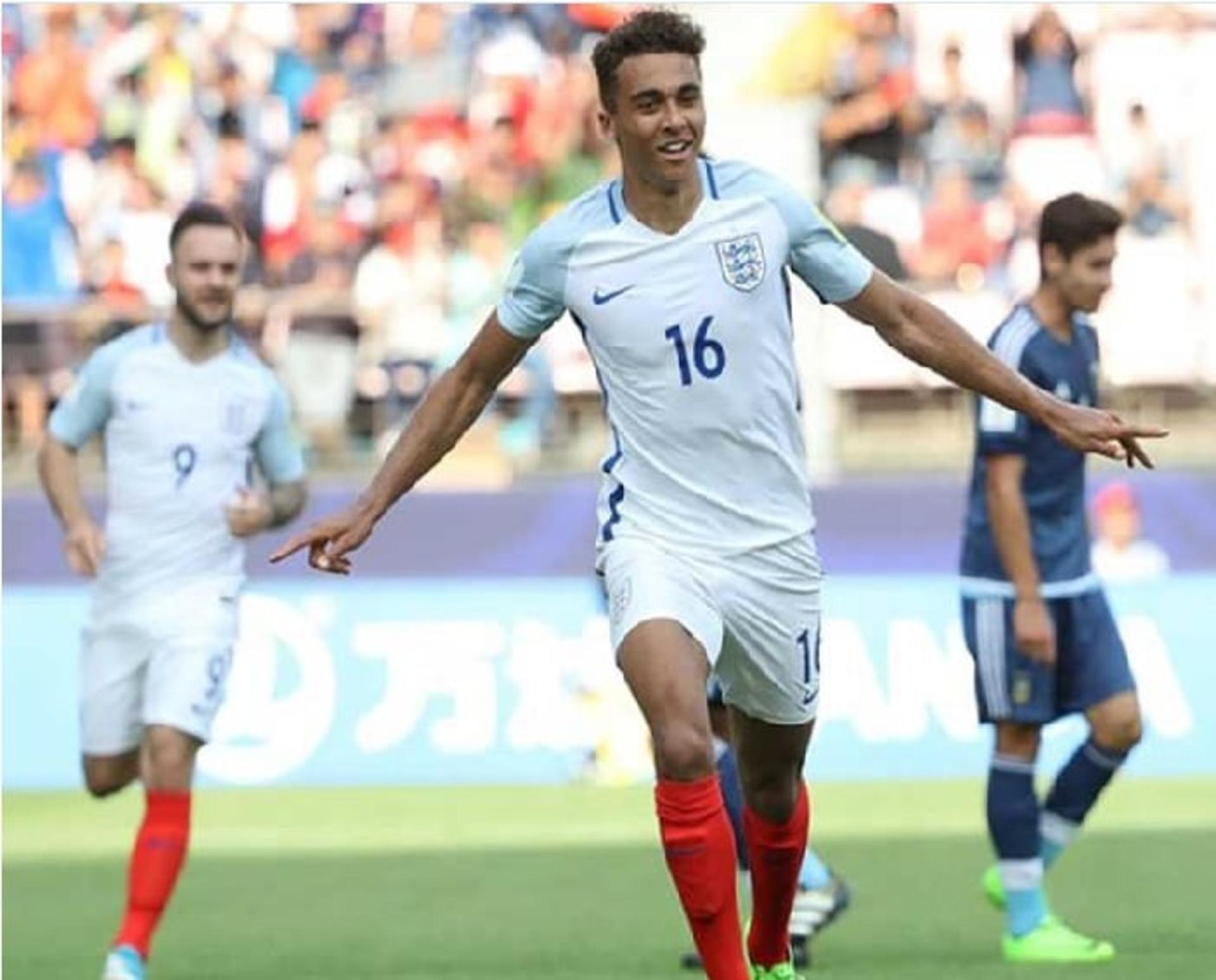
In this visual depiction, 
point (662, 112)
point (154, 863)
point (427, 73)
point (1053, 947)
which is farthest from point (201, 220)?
point (427, 73)

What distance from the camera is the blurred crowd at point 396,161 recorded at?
19.2 meters

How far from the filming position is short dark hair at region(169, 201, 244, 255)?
9.80 m

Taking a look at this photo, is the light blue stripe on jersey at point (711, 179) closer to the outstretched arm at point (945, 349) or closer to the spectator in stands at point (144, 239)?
the outstretched arm at point (945, 349)

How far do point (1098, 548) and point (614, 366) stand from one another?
10120 mm

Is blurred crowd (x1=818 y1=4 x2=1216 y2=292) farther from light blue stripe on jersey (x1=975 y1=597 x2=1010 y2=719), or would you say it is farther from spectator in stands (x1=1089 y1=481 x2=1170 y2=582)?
light blue stripe on jersey (x1=975 y1=597 x2=1010 y2=719)

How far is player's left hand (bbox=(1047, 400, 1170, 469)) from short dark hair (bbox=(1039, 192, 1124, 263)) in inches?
96.4

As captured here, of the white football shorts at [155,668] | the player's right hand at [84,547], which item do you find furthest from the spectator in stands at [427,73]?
the player's right hand at [84,547]

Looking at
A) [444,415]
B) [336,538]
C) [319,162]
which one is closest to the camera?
[336,538]

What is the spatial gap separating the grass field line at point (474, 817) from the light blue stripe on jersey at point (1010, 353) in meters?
4.36

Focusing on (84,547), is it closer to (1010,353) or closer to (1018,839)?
(1010,353)

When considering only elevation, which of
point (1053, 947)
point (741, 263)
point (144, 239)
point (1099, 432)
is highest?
point (741, 263)

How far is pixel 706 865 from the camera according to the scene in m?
6.93

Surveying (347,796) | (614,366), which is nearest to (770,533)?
(614,366)

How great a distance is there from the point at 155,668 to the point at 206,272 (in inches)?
49.6
